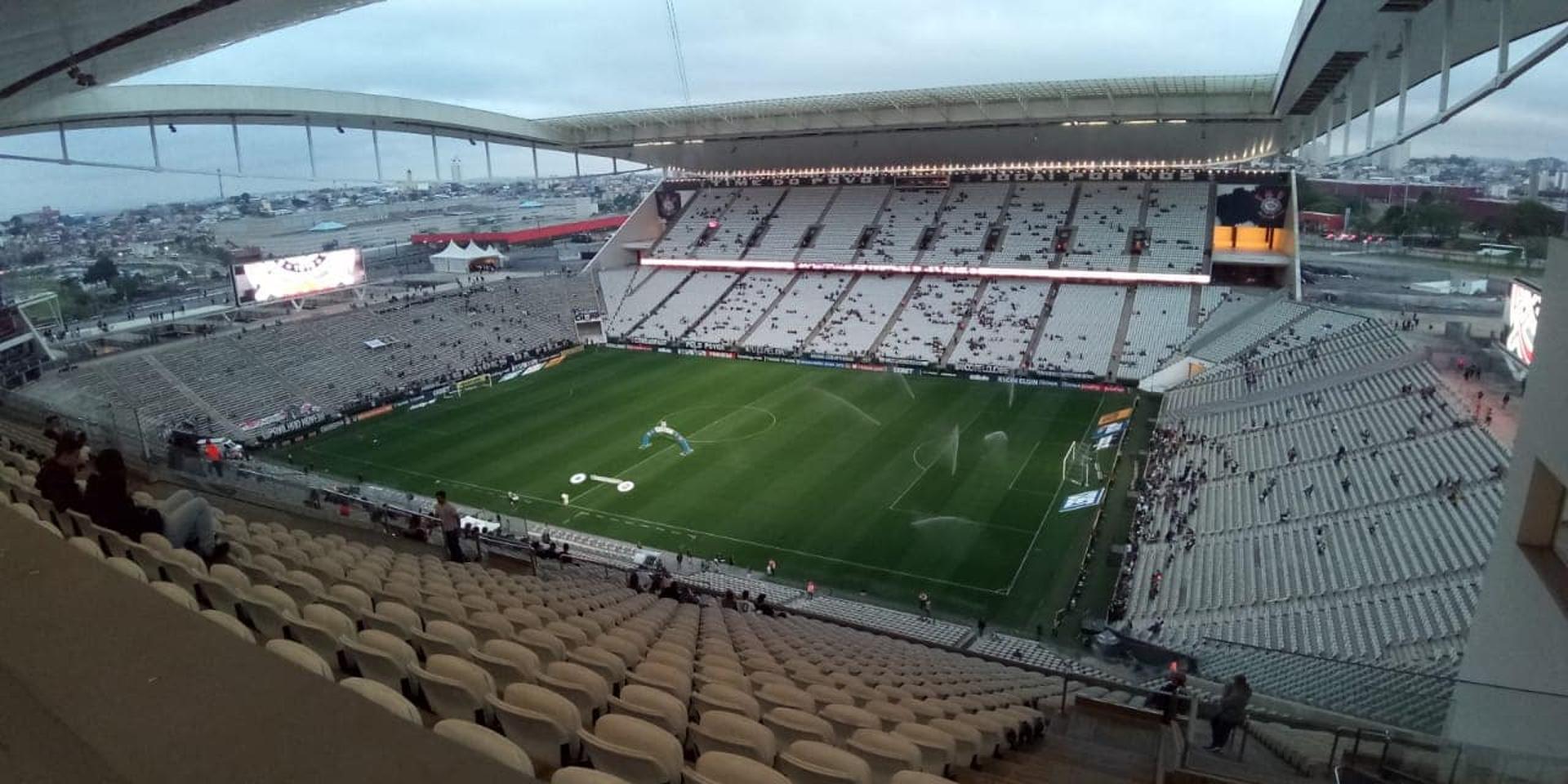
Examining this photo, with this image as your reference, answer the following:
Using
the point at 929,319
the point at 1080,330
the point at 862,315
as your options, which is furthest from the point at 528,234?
the point at 1080,330

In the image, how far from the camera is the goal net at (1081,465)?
88.2 ft

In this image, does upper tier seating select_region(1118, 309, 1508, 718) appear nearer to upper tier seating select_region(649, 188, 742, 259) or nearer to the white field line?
the white field line

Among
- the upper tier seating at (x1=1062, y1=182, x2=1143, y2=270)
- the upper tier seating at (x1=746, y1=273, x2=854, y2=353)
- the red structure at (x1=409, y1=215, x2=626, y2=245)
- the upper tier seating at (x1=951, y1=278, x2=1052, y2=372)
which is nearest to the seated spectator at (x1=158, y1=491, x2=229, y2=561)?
the upper tier seating at (x1=951, y1=278, x2=1052, y2=372)

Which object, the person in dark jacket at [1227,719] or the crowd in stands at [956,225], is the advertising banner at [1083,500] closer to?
the person in dark jacket at [1227,719]

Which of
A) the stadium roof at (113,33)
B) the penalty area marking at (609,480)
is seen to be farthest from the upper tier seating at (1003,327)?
the stadium roof at (113,33)

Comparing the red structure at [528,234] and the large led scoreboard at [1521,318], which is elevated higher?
the red structure at [528,234]

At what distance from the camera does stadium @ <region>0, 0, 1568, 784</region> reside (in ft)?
11.8

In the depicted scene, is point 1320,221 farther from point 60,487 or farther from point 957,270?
point 60,487

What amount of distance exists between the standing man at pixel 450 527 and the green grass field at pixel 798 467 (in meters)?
10.7

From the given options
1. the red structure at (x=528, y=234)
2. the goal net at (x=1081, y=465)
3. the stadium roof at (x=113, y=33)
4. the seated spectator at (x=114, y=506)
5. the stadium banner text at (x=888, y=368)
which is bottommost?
the goal net at (x=1081, y=465)

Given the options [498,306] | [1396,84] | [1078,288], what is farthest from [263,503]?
[1078,288]

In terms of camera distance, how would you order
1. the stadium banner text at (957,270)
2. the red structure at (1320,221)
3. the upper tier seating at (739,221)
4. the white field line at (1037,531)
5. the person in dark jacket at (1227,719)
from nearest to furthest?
the person in dark jacket at (1227,719) < the white field line at (1037,531) < the stadium banner text at (957,270) < the red structure at (1320,221) < the upper tier seating at (739,221)

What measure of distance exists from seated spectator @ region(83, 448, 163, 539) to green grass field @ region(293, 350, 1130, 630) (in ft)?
52.8

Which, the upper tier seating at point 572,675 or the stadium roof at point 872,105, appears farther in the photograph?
the stadium roof at point 872,105
